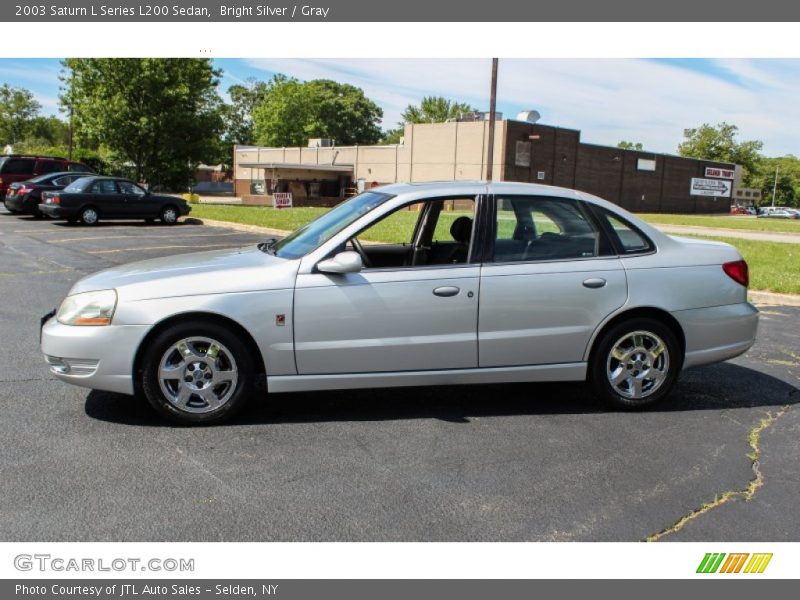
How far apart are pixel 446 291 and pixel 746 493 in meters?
2.20

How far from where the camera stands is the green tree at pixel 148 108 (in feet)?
111

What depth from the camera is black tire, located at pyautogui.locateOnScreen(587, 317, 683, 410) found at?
5.22 meters

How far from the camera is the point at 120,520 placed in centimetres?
343

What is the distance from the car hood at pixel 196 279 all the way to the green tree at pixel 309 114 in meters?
89.1

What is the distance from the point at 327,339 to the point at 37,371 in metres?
2.79

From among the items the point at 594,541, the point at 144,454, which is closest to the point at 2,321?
the point at 144,454

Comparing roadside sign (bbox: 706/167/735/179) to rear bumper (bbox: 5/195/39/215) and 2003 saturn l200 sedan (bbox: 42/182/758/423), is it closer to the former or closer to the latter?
rear bumper (bbox: 5/195/39/215)

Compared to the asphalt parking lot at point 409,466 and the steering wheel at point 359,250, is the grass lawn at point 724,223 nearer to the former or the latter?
the asphalt parking lot at point 409,466

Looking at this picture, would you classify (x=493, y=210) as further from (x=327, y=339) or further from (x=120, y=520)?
(x=120, y=520)

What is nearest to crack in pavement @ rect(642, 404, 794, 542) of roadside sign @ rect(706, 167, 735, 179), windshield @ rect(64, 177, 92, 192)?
windshield @ rect(64, 177, 92, 192)

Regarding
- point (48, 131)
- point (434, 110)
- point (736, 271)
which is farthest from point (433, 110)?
point (736, 271)

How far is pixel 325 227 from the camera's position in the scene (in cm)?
529

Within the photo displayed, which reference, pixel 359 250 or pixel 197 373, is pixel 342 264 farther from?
pixel 197 373

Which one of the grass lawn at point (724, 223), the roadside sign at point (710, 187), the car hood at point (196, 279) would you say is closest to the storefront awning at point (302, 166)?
the grass lawn at point (724, 223)
